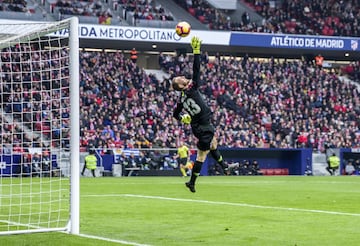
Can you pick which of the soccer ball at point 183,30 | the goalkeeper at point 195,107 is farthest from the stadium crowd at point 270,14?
the goalkeeper at point 195,107

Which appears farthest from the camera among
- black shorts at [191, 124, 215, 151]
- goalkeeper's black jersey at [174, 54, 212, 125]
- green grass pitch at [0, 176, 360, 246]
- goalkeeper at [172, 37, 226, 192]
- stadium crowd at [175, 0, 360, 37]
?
stadium crowd at [175, 0, 360, 37]

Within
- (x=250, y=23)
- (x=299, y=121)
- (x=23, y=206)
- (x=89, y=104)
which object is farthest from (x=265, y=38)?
(x=23, y=206)

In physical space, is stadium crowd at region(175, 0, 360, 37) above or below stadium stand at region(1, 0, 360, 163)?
above

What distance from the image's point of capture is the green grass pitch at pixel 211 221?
1146 centimetres

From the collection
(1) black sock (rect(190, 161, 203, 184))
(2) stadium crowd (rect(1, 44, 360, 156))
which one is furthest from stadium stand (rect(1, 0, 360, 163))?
(1) black sock (rect(190, 161, 203, 184))

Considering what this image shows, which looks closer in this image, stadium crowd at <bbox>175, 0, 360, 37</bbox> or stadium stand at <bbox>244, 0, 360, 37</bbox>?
stadium crowd at <bbox>175, 0, 360, 37</bbox>

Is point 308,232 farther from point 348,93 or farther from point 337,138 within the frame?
point 348,93

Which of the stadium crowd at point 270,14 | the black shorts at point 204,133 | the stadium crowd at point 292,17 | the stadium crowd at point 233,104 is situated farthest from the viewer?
the stadium crowd at point 292,17

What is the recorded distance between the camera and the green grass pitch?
11461mm

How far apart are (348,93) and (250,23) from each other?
822cm

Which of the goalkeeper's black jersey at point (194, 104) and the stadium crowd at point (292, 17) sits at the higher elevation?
the stadium crowd at point (292, 17)

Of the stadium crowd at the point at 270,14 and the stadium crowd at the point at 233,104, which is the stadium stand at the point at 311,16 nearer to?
the stadium crowd at the point at 270,14

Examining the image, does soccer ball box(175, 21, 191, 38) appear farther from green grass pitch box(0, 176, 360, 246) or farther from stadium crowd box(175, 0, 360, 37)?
stadium crowd box(175, 0, 360, 37)

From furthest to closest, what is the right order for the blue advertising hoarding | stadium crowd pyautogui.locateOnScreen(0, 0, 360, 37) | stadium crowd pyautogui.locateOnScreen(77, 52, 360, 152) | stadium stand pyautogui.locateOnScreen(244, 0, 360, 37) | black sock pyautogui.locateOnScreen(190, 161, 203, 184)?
stadium stand pyautogui.locateOnScreen(244, 0, 360, 37) < the blue advertising hoarding < stadium crowd pyautogui.locateOnScreen(0, 0, 360, 37) < stadium crowd pyautogui.locateOnScreen(77, 52, 360, 152) < black sock pyautogui.locateOnScreen(190, 161, 203, 184)
